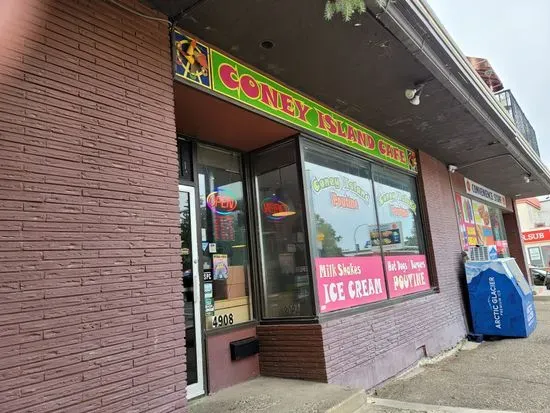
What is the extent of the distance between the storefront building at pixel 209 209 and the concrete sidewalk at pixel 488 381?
40 cm

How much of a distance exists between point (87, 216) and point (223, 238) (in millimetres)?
2523

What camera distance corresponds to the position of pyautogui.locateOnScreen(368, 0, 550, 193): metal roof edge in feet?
13.7

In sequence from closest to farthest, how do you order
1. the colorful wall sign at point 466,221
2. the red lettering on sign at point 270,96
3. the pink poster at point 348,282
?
the red lettering on sign at point 270,96 < the pink poster at point 348,282 < the colorful wall sign at point 466,221

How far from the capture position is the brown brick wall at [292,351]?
193 inches

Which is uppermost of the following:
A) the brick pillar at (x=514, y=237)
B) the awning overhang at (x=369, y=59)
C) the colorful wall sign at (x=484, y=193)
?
the awning overhang at (x=369, y=59)

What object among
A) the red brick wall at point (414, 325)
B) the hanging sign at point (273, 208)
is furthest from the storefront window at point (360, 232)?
the hanging sign at point (273, 208)

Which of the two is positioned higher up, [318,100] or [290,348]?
[318,100]

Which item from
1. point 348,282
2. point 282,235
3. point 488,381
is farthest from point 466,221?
point 282,235

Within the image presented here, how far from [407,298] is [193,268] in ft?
12.9

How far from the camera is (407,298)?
23.2 feet

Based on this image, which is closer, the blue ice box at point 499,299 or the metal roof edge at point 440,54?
the metal roof edge at point 440,54

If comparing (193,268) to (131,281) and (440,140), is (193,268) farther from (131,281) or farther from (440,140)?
(440,140)

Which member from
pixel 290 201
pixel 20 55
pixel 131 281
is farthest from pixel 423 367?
pixel 20 55

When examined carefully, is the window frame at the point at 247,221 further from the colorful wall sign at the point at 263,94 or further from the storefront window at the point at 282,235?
the colorful wall sign at the point at 263,94
